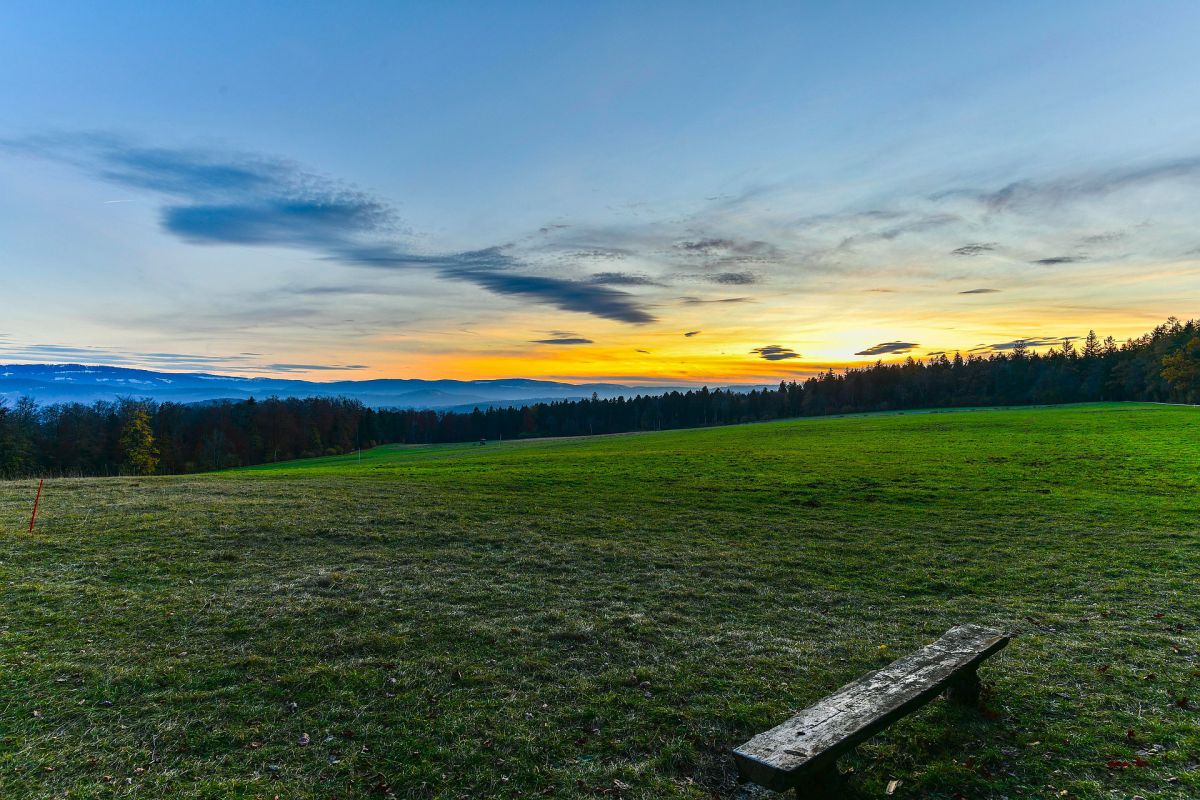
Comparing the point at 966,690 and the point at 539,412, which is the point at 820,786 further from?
the point at 539,412

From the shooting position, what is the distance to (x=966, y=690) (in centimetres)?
618

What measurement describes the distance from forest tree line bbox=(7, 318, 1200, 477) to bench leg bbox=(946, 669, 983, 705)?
6277 cm

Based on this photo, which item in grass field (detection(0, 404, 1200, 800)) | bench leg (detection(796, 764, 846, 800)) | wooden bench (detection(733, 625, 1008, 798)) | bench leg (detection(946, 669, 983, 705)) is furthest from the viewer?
bench leg (detection(946, 669, 983, 705))

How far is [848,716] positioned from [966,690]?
2.45 meters

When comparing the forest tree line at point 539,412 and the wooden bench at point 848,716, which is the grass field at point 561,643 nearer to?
the wooden bench at point 848,716

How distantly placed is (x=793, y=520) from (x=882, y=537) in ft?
9.28

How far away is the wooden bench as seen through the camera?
13.6 ft

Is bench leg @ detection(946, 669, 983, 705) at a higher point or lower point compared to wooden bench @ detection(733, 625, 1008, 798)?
lower

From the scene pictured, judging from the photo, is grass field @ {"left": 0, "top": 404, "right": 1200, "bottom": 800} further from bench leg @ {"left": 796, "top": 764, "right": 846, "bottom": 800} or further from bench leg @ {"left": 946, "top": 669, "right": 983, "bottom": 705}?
bench leg @ {"left": 796, "top": 764, "right": 846, "bottom": 800}

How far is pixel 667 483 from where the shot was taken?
2545 cm

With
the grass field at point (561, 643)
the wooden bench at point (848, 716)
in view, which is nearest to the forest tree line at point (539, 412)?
the grass field at point (561, 643)

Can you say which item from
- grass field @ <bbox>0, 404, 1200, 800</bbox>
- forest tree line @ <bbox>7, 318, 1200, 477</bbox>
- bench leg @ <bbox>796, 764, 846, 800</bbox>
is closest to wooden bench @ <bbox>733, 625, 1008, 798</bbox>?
bench leg @ <bbox>796, 764, 846, 800</bbox>

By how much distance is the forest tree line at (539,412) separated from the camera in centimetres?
7438

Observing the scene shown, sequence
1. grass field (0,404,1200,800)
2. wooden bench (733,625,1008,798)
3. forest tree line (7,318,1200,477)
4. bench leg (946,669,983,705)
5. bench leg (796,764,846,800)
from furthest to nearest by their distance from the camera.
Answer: forest tree line (7,318,1200,477) < bench leg (946,669,983,705) < grass field (0,404,1200,800) < bench leg (796,764,846,800) < wooden bench (733,625,1008,798)
